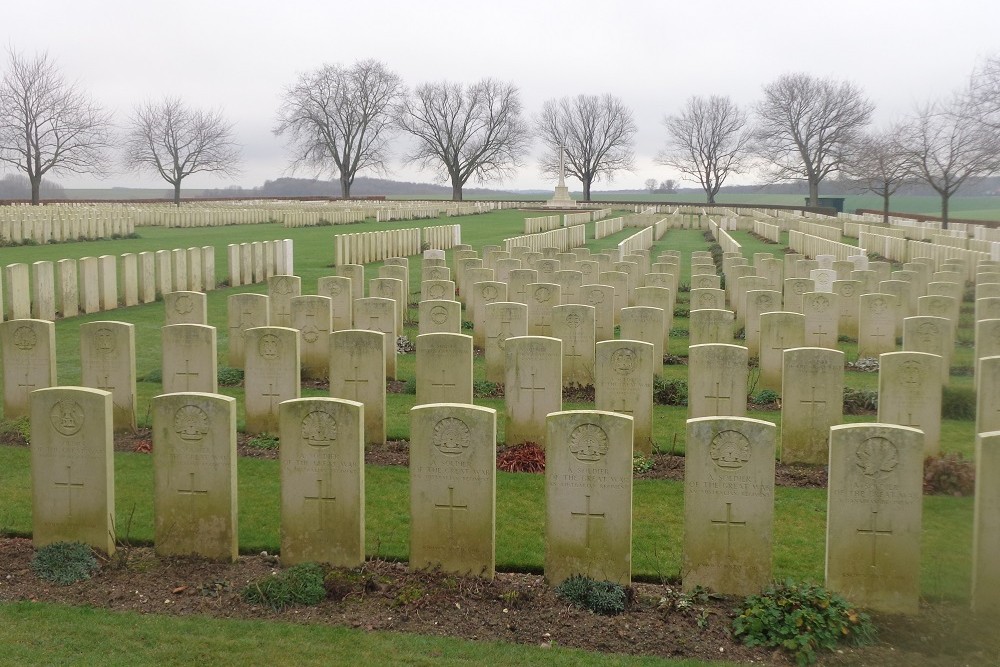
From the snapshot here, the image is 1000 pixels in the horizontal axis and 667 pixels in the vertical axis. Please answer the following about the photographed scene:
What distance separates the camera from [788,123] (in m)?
65.4

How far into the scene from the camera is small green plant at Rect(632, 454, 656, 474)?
273 inches

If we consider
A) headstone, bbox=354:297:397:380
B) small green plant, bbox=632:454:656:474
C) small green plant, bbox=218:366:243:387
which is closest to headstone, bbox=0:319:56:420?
small green plant, bbox=218:366:243:387

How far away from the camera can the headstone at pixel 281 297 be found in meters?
11.8

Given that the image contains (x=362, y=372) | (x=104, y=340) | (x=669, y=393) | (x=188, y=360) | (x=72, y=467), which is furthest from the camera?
(x=669, y=393)

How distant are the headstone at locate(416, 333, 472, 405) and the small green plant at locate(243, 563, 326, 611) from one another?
2843 millimetres

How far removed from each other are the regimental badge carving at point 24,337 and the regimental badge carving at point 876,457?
632 cm

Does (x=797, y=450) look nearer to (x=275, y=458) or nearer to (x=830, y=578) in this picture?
(x=830, y=578)

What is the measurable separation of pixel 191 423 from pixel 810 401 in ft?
14.4

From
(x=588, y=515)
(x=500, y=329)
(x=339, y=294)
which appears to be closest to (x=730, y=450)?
(x=588, y=515)

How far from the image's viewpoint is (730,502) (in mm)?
4746

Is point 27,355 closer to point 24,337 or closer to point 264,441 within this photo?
point 24,337

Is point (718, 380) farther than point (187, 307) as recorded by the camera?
No

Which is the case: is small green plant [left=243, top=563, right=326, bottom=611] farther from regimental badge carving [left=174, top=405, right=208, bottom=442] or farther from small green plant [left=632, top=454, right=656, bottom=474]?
small green plant [left=632, top=454, right=656, bottom=474]

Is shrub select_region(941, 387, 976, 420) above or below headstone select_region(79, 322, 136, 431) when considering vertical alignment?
below
